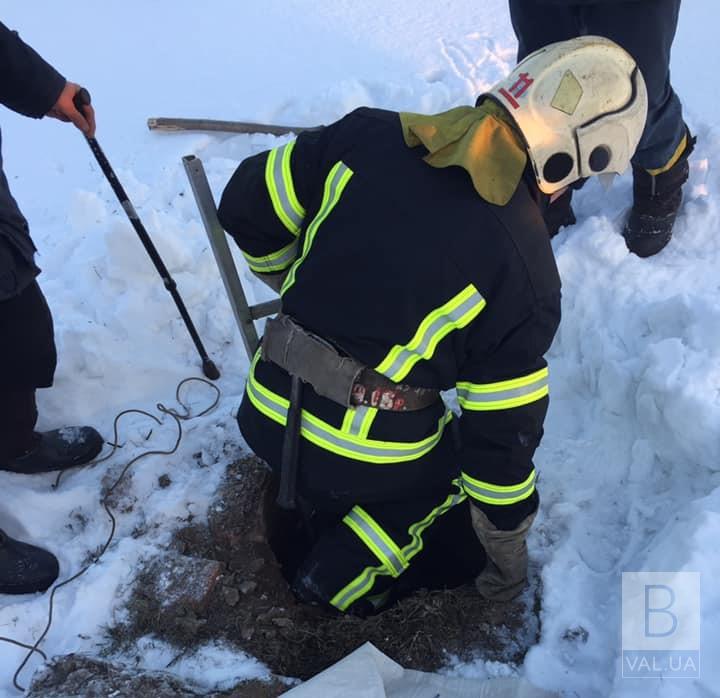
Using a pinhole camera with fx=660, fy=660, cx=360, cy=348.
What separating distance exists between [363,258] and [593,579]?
1342 mm

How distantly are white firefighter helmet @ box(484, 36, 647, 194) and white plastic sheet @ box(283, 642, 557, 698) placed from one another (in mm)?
1343

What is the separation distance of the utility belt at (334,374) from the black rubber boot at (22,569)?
117 cm

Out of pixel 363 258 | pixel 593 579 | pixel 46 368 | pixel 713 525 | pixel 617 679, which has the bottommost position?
pixel 593 579

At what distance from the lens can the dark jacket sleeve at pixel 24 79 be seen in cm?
212

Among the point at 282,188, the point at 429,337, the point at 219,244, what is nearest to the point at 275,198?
the point at 282,188

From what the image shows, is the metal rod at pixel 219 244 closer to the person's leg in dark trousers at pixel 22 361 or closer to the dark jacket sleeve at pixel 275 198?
the dark jacket sleeve at pixel 275 198

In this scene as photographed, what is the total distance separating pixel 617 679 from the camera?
1743 millimetres

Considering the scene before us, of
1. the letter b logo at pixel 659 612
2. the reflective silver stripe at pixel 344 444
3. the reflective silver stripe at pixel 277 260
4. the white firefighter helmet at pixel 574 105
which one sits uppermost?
the white firefighter helmet at pixel 574 105

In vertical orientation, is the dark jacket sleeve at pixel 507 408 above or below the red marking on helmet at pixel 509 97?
below

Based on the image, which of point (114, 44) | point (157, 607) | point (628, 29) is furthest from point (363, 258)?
point (114, 44)

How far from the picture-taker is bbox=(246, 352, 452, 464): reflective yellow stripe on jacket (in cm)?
199

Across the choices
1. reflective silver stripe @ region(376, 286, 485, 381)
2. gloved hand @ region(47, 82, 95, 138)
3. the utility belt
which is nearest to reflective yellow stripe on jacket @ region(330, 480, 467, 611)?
the utility belt

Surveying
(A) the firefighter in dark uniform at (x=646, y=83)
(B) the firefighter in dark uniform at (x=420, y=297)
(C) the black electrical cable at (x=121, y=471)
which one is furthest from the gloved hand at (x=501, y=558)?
(A) the firefighter in dark uniform at (x=646, y=83)

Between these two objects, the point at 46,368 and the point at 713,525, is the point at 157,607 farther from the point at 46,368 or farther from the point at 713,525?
the point at 713,525
